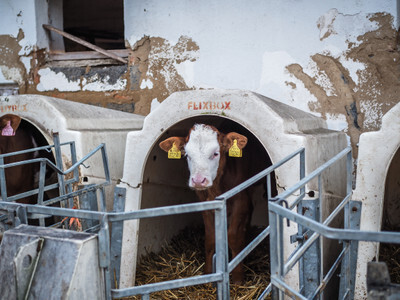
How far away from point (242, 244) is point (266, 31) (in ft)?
7.98

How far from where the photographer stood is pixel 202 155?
158 inches

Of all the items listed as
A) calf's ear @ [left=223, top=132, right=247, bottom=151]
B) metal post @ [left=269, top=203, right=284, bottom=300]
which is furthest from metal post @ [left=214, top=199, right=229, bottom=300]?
calf's ear @ [left=223, top=132, right=247, bottom=151]

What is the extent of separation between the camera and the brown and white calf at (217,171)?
13.3 ft

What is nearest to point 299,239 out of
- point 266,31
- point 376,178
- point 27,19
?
point 376,178

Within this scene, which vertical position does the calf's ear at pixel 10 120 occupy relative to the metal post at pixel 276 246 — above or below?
above

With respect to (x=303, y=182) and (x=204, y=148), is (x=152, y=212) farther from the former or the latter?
(x=204, y=148)

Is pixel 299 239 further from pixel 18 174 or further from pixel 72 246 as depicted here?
pixel 18 174

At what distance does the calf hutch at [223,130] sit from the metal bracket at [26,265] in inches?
66.8

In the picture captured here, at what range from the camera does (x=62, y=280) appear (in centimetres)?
221

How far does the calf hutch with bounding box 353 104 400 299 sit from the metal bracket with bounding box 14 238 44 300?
2.20 metres

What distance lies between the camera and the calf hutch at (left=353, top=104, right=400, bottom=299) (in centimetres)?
340

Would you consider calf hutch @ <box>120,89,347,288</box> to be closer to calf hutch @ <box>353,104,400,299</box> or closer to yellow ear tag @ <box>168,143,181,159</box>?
yellow ear tag @ <box>168,143,181,159</box>

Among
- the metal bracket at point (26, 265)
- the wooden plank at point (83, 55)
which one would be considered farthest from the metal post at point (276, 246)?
the wooden plank at point (83, 55)

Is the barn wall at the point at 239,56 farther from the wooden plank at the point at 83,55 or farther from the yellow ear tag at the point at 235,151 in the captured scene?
the yellow ear tag at the point at 235,151
